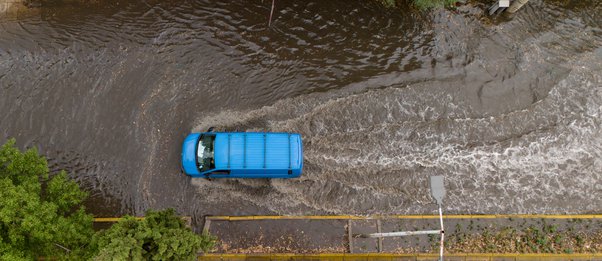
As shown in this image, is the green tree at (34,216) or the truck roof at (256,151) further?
the truck roof at (256,151)

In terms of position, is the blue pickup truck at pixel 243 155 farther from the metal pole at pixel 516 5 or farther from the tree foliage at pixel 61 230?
the metal pole at pixel 516 5

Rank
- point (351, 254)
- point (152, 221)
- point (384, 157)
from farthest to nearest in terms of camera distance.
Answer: point (384, 157) → point (351, 254) → point (152, 221)

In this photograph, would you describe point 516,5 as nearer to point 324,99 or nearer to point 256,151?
point 324,99

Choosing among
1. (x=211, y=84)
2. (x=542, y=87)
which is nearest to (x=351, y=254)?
(x=211, y=84)

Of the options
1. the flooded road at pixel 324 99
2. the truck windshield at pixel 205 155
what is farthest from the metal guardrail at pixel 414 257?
the truck windshield at pixel 205 155

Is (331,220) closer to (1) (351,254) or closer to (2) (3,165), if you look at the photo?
(1) (351,254)

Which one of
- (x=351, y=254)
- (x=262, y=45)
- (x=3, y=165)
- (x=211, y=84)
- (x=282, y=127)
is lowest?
(x=351, y=254)

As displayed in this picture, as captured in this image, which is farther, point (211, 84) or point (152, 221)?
point (211, 84)
